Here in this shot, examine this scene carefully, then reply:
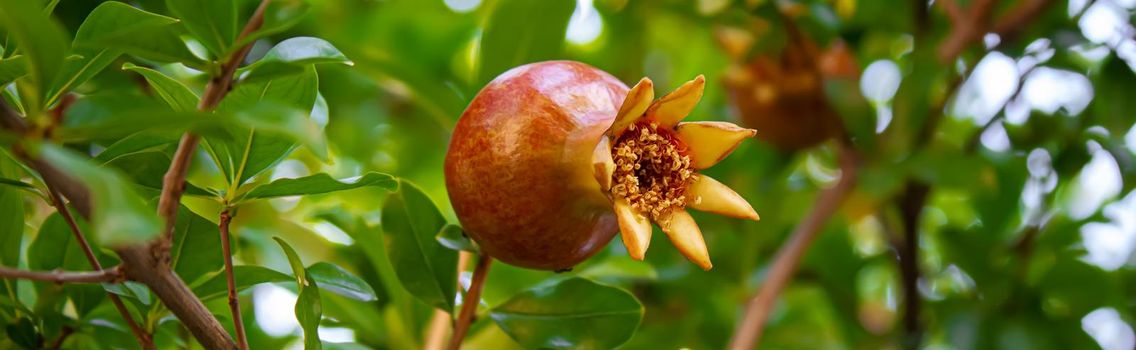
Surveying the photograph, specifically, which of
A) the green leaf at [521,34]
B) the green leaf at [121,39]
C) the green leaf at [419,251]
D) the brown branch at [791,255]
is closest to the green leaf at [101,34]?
the green leaf at [121,39]

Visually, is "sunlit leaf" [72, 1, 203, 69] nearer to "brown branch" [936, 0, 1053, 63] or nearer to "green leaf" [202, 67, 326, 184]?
"green leaf" [202, 67, 326, 184]

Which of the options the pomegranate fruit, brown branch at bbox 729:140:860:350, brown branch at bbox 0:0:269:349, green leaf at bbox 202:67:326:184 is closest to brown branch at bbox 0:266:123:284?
brown branch at bbox 0:0:269:349

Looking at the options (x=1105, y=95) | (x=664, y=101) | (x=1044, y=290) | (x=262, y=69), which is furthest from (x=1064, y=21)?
(x=262, y=69)

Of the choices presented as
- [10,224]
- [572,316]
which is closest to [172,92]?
[10,224]

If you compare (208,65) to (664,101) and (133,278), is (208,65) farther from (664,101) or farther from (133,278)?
(664,101)

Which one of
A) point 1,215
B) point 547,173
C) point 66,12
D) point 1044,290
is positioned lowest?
point 1044,290
